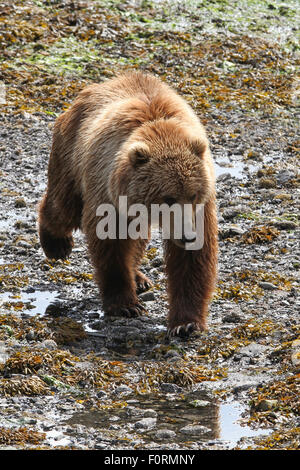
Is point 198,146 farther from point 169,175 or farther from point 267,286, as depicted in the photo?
point 267,286

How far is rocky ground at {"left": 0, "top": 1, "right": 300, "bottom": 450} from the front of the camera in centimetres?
578

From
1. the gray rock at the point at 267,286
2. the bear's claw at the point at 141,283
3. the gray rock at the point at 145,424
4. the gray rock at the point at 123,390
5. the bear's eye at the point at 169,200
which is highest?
the bear's eye at the point at 169,200

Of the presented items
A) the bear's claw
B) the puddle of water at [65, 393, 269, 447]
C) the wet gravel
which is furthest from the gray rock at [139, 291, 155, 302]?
the puddle of water at [65, 393, 269, 447]

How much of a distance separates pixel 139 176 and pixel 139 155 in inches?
6.8

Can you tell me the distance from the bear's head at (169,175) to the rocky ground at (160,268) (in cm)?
102

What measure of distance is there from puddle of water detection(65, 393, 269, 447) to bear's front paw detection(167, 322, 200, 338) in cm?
107

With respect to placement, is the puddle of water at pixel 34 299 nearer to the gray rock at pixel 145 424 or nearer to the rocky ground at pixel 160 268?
the rocky ground at pixel 160 268

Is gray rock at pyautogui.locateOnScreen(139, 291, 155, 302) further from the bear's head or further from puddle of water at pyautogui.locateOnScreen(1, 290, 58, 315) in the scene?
the bear's head

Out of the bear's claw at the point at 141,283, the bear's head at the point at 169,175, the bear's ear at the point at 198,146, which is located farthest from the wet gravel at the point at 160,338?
the bear's ear at the point at 198,146

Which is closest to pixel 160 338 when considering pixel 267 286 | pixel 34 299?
pixel 267 286

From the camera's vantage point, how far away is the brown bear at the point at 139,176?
22.7 feet

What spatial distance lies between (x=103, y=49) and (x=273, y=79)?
260cm
